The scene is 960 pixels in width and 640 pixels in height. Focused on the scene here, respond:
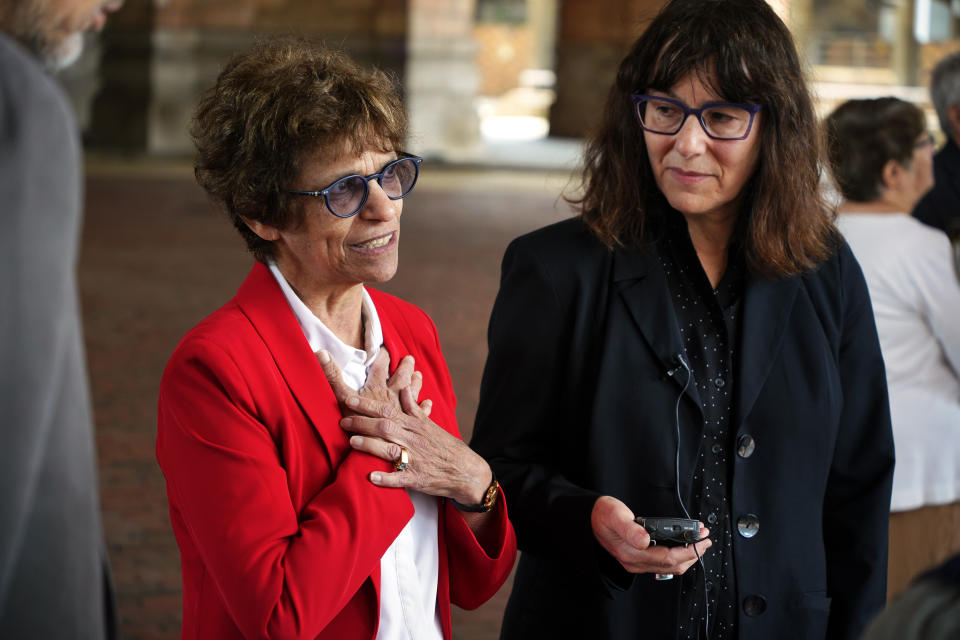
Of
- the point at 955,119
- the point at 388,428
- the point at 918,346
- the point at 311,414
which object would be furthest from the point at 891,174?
the point at 311,414

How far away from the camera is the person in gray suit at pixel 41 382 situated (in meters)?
1.25

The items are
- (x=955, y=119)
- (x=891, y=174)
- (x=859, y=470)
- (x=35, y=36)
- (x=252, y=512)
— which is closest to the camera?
(x=35, y=36)

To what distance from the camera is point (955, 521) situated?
11.3 feet

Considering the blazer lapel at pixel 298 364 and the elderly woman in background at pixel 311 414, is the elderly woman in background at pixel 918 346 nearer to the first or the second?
the elderly woman in background at pixel 311 414

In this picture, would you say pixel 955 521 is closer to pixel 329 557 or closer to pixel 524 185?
pixel 329 557

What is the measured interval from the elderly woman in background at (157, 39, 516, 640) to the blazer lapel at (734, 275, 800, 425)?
1.82 feet

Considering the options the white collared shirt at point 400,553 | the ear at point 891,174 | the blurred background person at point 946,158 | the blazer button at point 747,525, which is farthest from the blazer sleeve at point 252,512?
the blurred background person at point 946,158

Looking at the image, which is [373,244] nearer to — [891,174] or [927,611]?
[927,611]

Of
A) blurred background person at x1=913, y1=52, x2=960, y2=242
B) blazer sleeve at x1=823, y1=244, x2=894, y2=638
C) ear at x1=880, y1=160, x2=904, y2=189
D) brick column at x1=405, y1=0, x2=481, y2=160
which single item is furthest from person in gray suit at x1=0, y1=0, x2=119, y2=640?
brick column at x1=405, y1=0, x2=481, y2=160

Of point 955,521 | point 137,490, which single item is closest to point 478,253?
point 137,490

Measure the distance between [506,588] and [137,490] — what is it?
6.47 feet

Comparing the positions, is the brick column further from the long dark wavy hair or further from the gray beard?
the gray beard

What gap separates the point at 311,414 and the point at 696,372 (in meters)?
0.83

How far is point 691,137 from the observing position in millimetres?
2332
